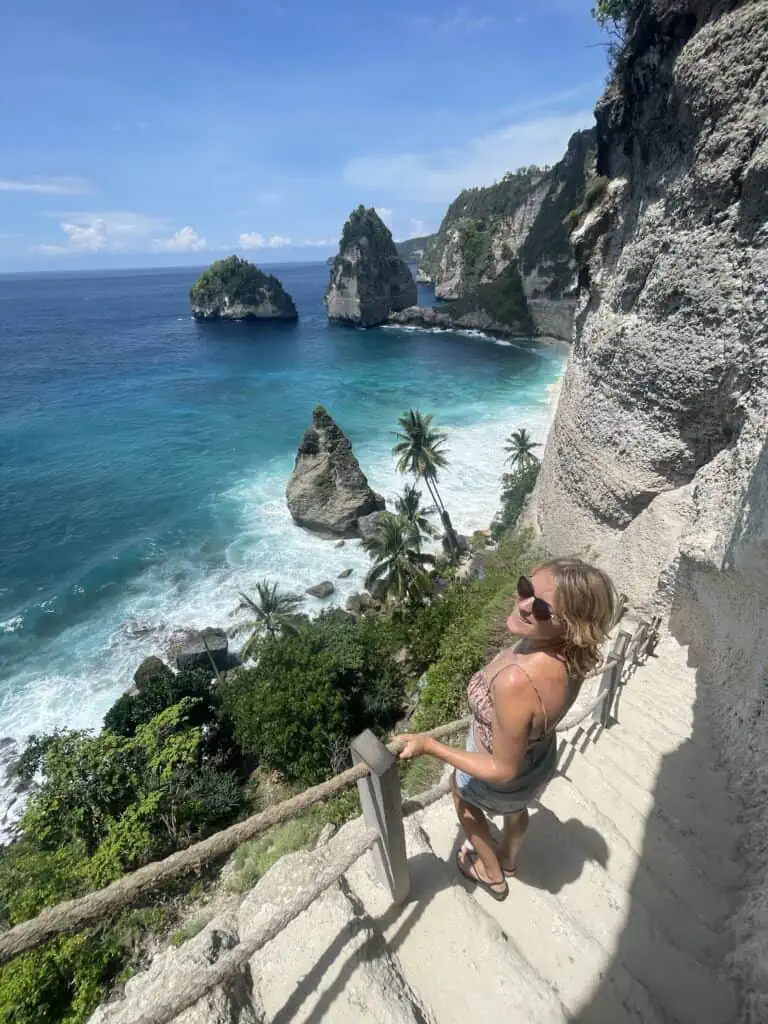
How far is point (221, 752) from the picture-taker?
18281 mm

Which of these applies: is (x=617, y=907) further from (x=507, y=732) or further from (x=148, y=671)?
(x=148, y=671)

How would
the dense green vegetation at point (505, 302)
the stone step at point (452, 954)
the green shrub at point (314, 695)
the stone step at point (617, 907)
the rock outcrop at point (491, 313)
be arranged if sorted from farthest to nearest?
the rock outcrop at point (491, 313), the dense green vegetation at point (505, 302), the green shrub at point (314, 695), the stone step at point (617, 907), the stone step at point (452, 954)

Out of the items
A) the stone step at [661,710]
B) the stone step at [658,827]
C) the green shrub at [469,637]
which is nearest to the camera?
the stone step at [658,827]

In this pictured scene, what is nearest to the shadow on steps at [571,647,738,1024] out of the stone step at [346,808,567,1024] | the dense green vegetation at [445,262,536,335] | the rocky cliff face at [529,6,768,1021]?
the stone step at [346,808,567,1024]

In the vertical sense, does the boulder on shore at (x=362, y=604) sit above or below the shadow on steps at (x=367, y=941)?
below

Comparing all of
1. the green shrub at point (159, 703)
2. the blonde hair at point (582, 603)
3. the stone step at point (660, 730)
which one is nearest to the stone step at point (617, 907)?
the stone step at point (660, 730)

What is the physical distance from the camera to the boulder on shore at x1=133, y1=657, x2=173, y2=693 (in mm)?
22328

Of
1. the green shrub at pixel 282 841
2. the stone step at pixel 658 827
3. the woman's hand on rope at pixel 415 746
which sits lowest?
the green shrub at pixel 282 841

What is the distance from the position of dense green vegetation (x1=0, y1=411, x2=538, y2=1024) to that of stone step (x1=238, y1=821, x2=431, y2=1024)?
3490mm

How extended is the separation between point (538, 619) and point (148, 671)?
79.0 ft

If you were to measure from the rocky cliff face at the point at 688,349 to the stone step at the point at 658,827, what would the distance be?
59cm

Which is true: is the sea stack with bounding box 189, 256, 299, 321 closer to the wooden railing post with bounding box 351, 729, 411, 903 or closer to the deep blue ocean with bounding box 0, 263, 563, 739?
the deep blue ocean with bounding box 0, 263, 563, 739

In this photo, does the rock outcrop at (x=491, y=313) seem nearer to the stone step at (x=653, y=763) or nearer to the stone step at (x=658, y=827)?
the stone step at (x=653, y=763)

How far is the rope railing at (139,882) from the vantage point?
259cm
